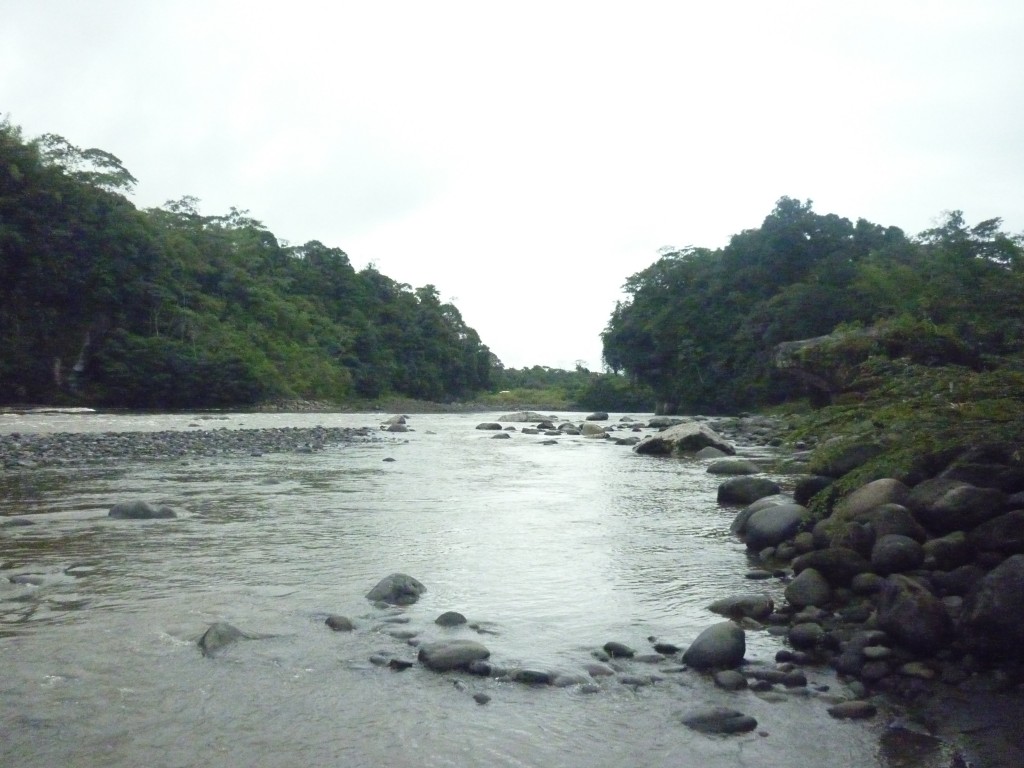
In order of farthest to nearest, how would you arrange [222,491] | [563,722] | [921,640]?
[222,491] → [921,640] → [563,722]

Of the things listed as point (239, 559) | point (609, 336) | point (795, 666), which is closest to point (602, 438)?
point (239, 559)

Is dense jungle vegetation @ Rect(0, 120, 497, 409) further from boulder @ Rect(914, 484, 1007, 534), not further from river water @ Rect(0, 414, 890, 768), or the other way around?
boulder @ Rect(914, 484, 1007, 534)

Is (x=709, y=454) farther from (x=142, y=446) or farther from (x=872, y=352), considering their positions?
(x=142, y=446)

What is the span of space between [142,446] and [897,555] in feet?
55.0

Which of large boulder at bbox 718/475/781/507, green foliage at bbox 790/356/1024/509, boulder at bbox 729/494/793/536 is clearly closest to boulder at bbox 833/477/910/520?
green foliage at bbox 790/356/1024/509

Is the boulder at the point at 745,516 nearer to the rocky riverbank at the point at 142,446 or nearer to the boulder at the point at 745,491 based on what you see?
the boulder at the point at 745,491

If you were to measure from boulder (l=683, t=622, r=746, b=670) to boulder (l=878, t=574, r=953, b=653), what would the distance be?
764mm

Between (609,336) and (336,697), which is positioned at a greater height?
(609,336)

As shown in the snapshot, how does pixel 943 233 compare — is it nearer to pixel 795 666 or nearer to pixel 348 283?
pixel 795 666

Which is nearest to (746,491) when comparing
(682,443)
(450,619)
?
(450,619)

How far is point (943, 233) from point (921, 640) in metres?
40.9

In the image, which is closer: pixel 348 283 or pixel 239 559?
pixel 239 559

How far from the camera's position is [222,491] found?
426 inches

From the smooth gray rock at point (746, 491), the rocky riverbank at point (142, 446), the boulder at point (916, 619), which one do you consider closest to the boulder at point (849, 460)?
the smooth gray rock at point (746, 491)
